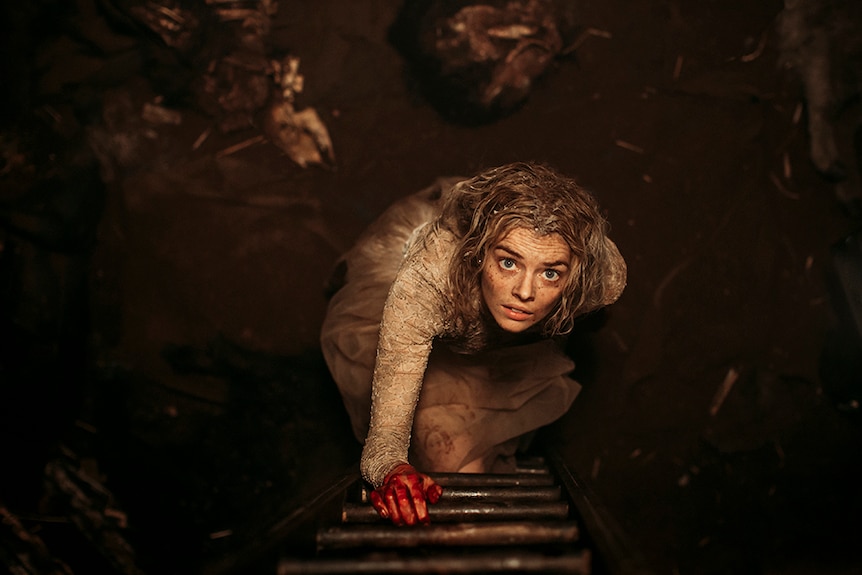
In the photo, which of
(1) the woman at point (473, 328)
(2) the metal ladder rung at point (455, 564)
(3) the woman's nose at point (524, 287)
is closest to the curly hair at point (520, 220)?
(1) the woman at point (473, 328)

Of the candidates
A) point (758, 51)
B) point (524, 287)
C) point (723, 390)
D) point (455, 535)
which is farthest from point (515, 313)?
point (758, 51)

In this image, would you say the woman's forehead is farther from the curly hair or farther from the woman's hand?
the woman's hand

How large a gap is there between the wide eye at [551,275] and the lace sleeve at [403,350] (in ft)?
0.97

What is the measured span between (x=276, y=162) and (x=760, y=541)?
300cm

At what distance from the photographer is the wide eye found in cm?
168

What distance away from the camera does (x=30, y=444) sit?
2.95m

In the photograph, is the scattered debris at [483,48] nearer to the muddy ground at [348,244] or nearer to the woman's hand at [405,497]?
the muddy ground at [348,244]

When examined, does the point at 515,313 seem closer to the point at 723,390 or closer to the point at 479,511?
the point at 479,511

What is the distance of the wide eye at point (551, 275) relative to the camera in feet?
5.52

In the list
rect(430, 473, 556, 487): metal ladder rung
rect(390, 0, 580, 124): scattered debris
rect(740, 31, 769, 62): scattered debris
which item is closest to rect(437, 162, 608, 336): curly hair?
rect(430, 473, 556, 487): metal ladder rung

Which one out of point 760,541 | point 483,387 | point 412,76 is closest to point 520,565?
point 483,387

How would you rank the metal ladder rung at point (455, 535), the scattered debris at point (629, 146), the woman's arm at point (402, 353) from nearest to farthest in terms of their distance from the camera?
1. the metal ladder rung at point (455, 535)
2. the woman's arm at point (402, 353)
3. the scattered debris at point (629, 146)

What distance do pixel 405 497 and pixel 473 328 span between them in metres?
0.61

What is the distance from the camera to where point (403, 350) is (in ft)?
6.04
